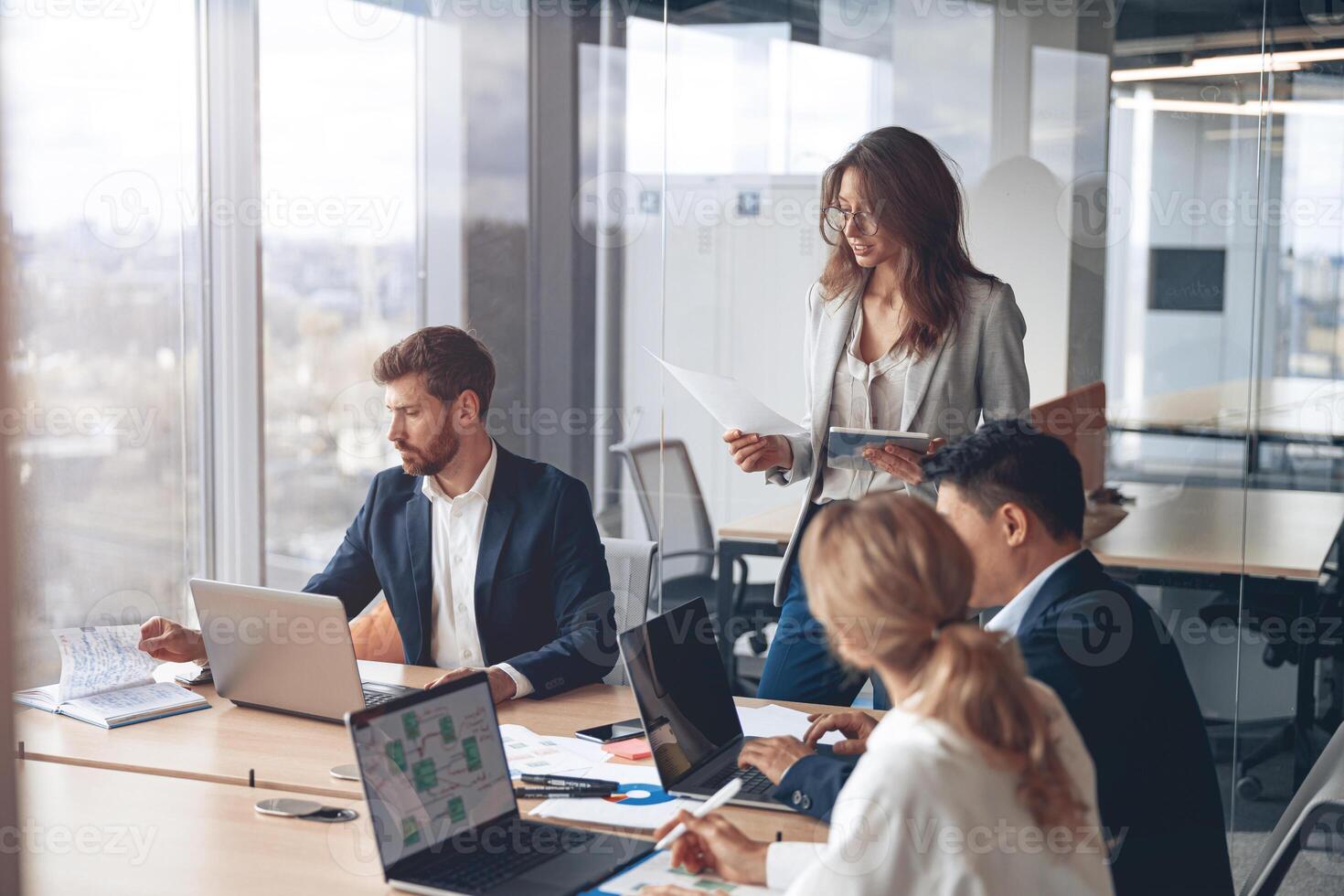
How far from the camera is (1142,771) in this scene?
177 cm

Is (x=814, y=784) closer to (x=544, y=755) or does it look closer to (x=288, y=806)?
(x=544, y=755)

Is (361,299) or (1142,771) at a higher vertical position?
(361,299)

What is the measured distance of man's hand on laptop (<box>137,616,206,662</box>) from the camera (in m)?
2.54

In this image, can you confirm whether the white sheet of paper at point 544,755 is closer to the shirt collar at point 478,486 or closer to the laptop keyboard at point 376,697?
the laptop keyboard at point 376,697

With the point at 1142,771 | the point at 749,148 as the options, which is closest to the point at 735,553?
the point at 749,148

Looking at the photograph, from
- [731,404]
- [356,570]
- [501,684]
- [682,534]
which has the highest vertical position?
[731,404]

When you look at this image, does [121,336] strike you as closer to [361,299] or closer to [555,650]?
[361,299]

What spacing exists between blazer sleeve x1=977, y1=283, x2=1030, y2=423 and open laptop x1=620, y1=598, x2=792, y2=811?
33.6 inches

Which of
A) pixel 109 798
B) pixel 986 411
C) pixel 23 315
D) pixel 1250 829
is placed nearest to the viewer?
pixel 109 798

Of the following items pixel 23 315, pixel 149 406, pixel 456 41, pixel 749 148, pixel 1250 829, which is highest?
pixel 456 41

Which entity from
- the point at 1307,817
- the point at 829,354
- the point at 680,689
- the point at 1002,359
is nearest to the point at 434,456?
the point at 829,354

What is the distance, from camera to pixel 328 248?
5.03 meters

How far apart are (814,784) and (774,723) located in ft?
1.48

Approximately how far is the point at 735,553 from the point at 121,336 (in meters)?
2.21
